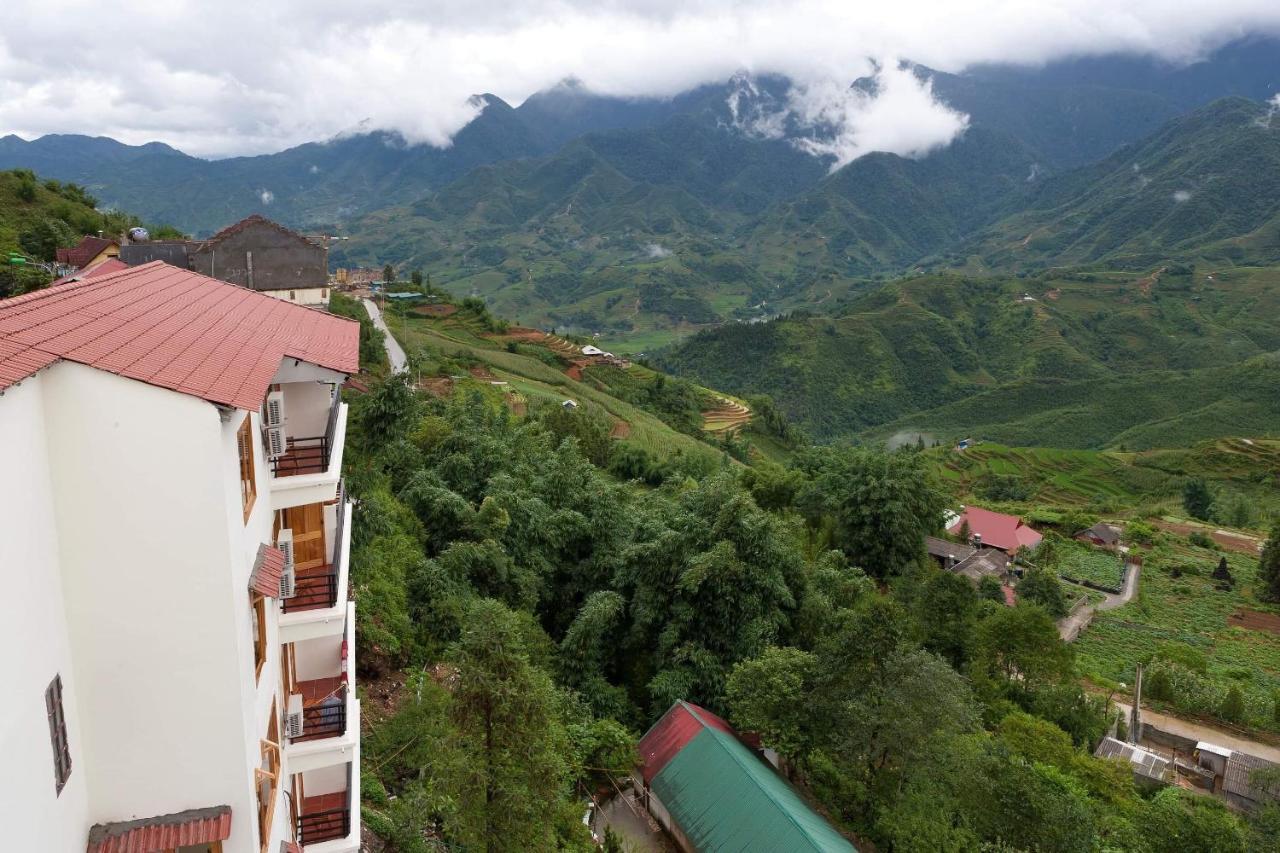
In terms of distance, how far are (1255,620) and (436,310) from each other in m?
68.7

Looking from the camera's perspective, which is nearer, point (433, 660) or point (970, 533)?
point (433, 660)

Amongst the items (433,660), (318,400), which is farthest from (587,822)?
(318,400)

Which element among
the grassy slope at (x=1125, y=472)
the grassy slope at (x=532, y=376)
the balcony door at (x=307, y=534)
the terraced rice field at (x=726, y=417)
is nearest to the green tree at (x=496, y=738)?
the balcony door at (x=307, y=534)

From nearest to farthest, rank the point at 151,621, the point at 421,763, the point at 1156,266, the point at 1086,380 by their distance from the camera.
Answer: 1. the point at 151,621
2. the point at 421,763
3. the point at 1086,380
4. the point at 1156,266

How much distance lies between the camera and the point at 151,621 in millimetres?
5566

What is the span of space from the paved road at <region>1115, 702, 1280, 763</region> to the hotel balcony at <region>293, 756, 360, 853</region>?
102 feet

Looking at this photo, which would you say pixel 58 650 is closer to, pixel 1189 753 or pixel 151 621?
pixel 151 621

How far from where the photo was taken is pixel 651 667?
2167cm

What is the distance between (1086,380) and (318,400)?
131 m

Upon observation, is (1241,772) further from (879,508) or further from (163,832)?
(163,832)

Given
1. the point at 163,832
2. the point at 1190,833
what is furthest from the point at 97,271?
the point at 1190,833

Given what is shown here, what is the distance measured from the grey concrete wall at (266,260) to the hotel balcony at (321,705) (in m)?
30.9

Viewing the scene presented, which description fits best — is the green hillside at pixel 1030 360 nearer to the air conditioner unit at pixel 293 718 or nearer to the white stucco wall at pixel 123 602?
the air conditioner unit at pixel 293 718

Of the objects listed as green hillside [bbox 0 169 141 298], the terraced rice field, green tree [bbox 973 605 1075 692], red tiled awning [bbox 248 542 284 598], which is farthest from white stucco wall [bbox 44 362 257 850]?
the terraced rice field
